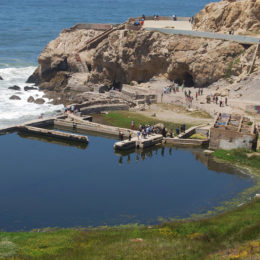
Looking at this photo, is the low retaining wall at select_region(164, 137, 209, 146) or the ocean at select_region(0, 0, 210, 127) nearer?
the low retaining wall at select_region(164, 137, 209, 146)

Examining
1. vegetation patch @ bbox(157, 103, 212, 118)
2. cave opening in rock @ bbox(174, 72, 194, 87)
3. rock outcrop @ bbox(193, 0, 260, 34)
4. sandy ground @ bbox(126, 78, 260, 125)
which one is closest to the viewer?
sandy ground @ bbox(126, 78, 260, 125)

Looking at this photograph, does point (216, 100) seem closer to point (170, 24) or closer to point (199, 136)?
point (199, 136)

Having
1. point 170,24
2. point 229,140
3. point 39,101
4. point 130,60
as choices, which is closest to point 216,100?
point 229,140

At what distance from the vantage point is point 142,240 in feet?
91.4

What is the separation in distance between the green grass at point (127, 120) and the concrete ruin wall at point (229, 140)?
6127mm

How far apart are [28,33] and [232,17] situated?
68.6m

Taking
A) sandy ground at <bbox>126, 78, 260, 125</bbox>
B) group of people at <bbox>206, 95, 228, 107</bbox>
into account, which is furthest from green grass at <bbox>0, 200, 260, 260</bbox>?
group of people at <bbox>206, 95, 228, 107</bbox>

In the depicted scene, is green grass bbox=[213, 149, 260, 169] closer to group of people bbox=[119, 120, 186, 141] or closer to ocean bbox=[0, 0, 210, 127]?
group of people bbox=[119, 120, 186, 141]

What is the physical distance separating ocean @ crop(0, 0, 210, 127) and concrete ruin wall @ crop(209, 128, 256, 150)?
22.5 metres

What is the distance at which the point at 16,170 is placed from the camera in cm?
4250

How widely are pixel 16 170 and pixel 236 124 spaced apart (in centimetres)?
1963

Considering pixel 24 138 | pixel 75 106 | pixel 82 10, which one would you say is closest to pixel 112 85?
pixel 75 106

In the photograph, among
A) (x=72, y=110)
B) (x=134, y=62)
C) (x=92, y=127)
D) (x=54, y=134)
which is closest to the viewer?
(x=54, y=134)

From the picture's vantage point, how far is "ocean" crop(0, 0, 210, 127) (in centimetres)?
6556
